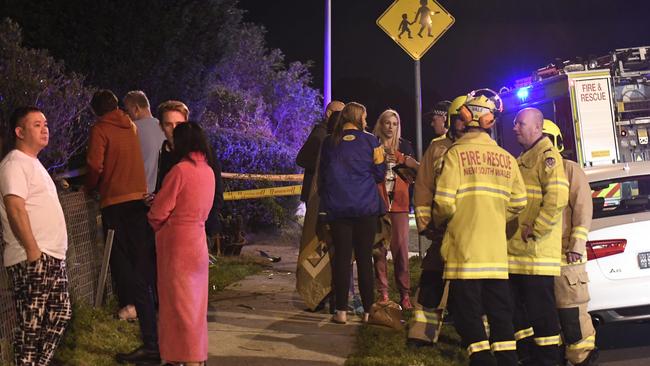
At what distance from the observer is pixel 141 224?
21.5 feet

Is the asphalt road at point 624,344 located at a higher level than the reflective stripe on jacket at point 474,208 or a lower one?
lower

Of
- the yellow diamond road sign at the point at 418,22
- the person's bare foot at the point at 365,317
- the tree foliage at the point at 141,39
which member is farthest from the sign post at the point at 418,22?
the tree foliage at the point at 141,39

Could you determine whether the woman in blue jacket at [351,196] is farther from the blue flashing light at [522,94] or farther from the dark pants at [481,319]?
the blue flashing light at [522,94]

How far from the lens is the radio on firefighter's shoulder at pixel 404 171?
805 cm

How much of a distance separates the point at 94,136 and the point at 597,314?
169 inches

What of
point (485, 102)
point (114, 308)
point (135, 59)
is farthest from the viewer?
point (135, 59)

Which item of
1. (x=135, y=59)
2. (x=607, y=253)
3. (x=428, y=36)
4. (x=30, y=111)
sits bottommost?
(x=607, y=253)

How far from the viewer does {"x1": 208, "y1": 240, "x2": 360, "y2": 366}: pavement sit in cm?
656

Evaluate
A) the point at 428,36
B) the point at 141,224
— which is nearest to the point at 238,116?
the point at 428,36

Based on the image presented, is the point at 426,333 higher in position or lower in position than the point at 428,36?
lower

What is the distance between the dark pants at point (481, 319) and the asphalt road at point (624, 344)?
5.60 ft

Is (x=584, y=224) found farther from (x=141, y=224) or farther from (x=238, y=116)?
(x=238, y=116)

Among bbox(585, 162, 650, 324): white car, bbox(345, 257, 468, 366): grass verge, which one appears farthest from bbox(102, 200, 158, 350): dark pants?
bbox(585, 162, 650, 324): white car

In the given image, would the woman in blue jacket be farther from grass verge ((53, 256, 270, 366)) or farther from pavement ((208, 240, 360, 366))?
grass verge ((53, 256, 270, 366))
